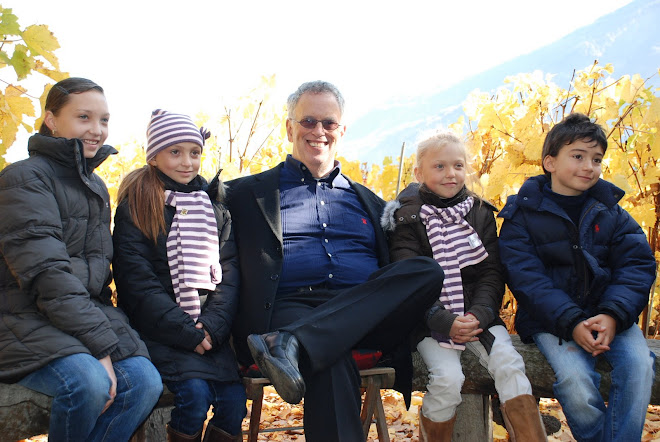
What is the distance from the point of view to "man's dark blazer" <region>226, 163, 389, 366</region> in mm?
2756

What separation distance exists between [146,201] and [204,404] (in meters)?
0.93

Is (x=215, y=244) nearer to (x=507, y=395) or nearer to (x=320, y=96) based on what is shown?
(x=320, y=96)

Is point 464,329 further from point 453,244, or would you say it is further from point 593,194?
point 593,194

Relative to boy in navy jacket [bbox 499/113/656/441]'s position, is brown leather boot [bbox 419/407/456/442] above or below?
below

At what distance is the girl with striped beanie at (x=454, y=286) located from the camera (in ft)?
8.64

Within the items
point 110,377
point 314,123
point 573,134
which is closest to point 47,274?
point 110,377

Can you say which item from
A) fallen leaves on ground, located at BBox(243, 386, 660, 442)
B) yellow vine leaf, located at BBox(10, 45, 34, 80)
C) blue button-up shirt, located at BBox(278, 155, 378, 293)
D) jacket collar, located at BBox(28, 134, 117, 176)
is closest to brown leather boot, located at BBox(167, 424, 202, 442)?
blue button-up shirt, located at BBox(278, 155, 378, 293)

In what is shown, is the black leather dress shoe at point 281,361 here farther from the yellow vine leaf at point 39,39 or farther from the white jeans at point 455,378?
the yellow vine leaf at point 39,39

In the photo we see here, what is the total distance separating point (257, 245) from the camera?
2.89m

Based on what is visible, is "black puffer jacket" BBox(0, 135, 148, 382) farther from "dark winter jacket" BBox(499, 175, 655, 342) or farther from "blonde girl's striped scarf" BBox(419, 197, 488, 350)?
"dark winter jacket" BBox(499, 175, 655, 342)

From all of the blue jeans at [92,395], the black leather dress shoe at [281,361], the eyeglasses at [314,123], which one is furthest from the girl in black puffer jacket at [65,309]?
the eyeglasses at [314,123]

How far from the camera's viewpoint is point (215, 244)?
9.18ft

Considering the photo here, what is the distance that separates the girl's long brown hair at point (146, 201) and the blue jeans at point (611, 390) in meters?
1.86

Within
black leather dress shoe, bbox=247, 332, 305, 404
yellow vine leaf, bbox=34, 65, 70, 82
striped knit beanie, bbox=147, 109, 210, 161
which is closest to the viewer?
black leather dress shoe, bbox=247, 332, 305, 404
